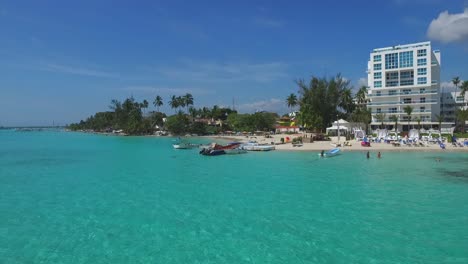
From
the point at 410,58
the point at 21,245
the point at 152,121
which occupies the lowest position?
the point at 21,245

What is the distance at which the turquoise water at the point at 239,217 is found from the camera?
38.0 feet

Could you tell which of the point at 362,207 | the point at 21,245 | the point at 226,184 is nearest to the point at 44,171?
the point at 226,184

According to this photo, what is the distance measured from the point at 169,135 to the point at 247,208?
97.0 m

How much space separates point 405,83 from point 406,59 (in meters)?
5.35

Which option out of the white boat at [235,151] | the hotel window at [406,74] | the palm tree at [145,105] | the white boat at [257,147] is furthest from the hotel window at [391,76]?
the palm tree at [145,105]

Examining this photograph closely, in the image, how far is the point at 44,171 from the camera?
32.6m

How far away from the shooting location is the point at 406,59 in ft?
246

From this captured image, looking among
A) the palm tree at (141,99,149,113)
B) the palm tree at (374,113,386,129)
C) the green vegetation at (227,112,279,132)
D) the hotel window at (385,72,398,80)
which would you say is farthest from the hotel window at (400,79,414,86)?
the palm tree at (141,99,149,113)

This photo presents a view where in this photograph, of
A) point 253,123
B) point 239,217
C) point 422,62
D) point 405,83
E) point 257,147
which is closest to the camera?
point 239,217

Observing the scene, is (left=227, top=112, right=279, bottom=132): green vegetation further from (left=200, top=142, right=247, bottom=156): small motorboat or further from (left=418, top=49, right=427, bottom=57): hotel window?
(left=200, top=142, right=247, bottom=156): small motorboat

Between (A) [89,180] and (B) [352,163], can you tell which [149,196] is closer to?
(A) [89,180]

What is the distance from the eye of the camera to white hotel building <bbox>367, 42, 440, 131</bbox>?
2879 inches

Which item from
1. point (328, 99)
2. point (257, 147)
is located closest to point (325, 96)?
point (328, 99)

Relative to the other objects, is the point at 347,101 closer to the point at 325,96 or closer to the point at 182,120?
the point at 325,96
